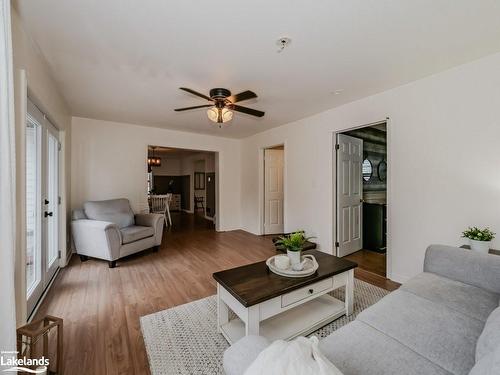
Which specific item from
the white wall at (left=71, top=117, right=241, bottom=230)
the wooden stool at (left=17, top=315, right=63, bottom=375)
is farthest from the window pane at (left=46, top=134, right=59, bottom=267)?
the wooden stool at (left=17, top=315, right=63, bottom=375)

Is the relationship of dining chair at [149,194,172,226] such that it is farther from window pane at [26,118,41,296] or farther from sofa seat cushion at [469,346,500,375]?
sofa seat cushion at [469,346,500,375]

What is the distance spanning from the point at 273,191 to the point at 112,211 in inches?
132

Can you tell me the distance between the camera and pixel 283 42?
1905mm

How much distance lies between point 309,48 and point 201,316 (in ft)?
8.60

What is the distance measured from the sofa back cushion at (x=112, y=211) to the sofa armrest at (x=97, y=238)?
26cm

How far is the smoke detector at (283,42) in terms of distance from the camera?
6.12ft

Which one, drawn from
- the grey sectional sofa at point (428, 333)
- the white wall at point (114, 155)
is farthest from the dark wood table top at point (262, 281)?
the white wall at point (114, 155)

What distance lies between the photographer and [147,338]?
1781 millimetres

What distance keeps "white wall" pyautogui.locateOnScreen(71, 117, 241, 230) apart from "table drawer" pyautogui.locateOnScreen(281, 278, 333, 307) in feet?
12.9

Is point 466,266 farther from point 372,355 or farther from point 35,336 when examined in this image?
point 35,336

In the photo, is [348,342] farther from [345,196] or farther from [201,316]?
[345,196]

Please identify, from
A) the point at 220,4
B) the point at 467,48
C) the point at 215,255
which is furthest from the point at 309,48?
the point at 215,255

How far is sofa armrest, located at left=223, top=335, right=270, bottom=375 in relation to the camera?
0.83 metres

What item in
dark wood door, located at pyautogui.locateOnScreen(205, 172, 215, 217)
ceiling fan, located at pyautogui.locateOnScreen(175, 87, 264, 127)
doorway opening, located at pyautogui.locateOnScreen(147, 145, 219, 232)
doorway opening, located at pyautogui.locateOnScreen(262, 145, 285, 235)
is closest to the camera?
ceiling fan, located at pyautogui.locateOnScreen(175, 87, 264, 127)
